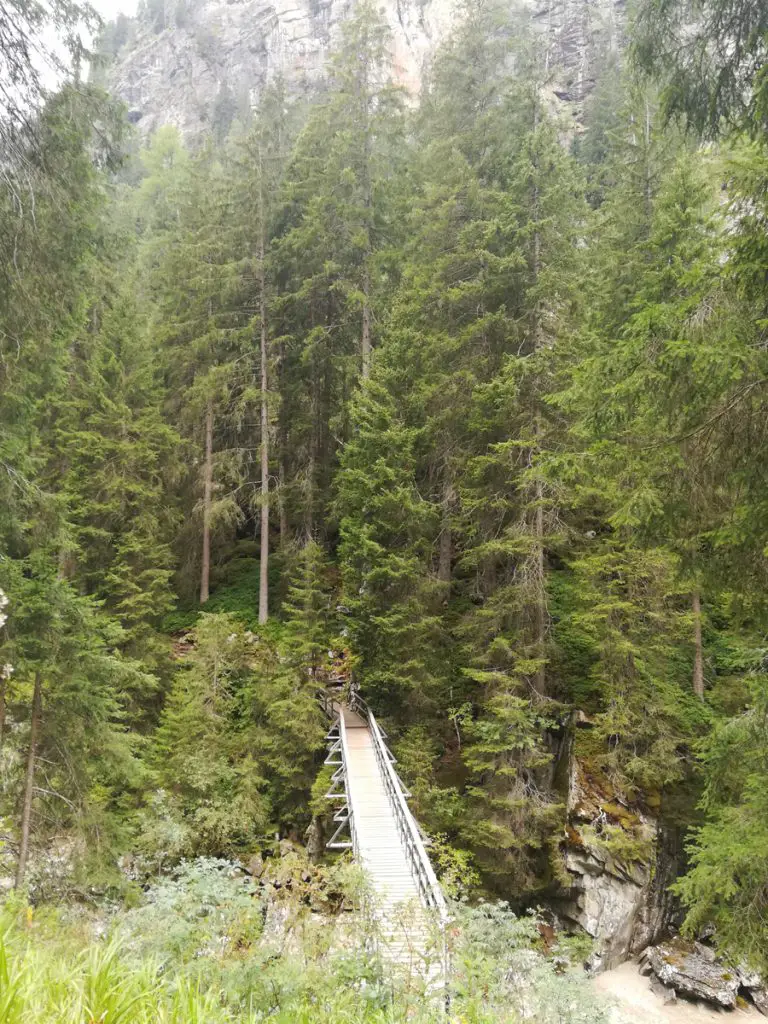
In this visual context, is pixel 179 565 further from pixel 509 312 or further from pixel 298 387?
pixel 509 312

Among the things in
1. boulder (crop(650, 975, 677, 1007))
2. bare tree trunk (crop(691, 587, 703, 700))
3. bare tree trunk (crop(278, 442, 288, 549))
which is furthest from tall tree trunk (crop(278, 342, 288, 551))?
boulder (crop(650, 975, 677, 1007))

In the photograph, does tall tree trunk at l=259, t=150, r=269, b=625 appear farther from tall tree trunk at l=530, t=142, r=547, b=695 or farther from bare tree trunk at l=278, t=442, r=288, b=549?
tall tree trunk at l=530, t=142, r=547, b=695

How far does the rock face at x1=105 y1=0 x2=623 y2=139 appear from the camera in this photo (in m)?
48.4

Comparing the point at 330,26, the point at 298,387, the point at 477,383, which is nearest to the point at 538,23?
the point at 330,26

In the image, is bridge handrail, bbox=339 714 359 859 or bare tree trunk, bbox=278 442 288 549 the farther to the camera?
bare tree trunk, bbox=278 442 288 549

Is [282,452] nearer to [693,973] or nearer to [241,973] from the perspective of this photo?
[693,973]

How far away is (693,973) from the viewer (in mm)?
11289

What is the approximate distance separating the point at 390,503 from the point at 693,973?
432 inches

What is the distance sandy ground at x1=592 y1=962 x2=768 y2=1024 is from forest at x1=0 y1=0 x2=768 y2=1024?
3.79ft

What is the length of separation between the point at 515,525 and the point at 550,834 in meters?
6.25

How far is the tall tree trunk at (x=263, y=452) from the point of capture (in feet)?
66.0

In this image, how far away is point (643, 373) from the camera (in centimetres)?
632

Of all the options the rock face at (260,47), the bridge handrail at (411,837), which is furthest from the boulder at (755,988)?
the rock face at (260,47)

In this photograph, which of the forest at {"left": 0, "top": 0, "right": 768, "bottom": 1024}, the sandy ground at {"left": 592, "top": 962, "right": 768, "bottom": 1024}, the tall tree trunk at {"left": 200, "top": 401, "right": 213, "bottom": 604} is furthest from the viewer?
the tall tree trunk at {"left": 200, "top": 401, "right": 213, "bottom": 604}
